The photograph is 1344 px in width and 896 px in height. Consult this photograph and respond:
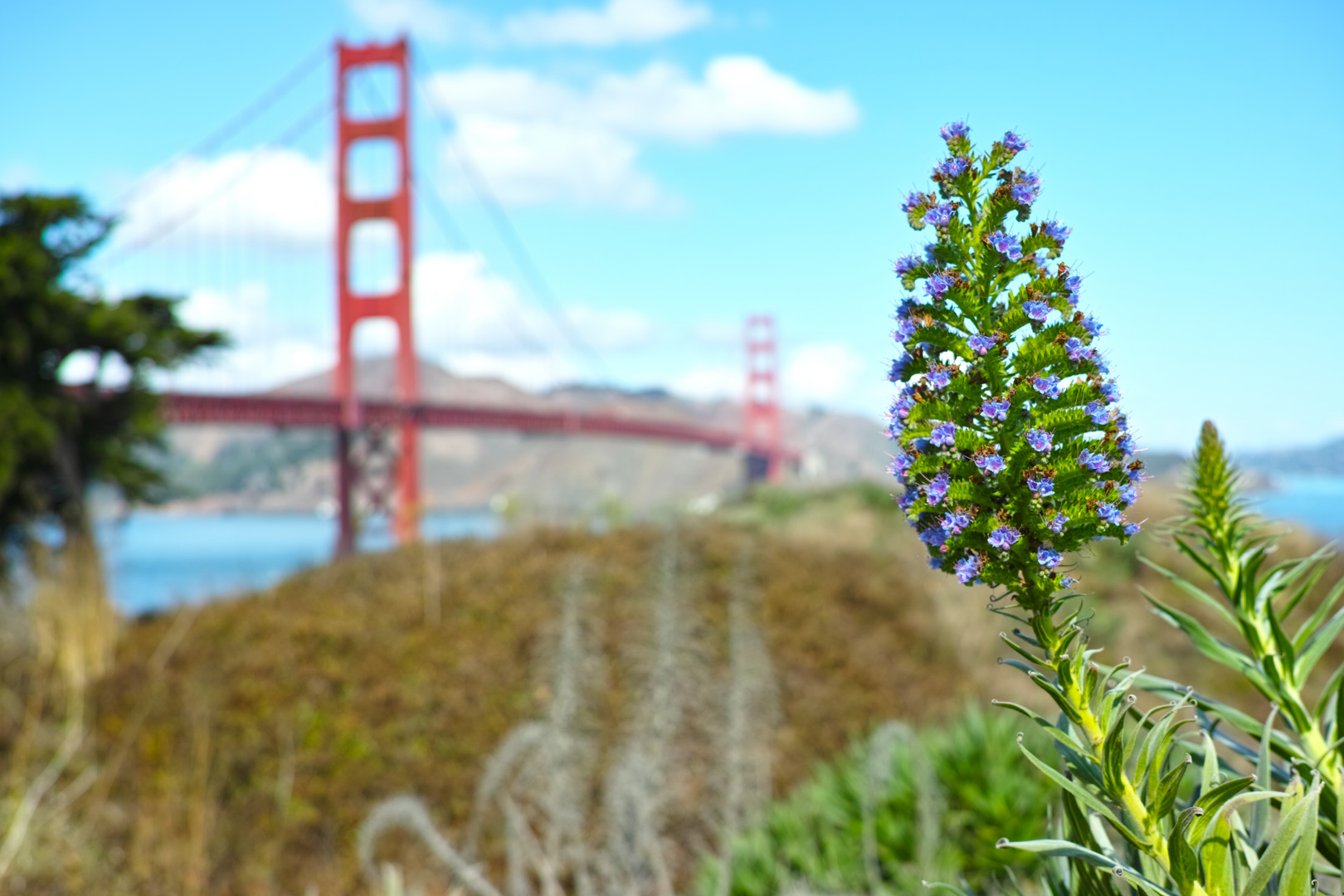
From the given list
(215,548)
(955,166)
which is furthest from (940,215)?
(215,548)

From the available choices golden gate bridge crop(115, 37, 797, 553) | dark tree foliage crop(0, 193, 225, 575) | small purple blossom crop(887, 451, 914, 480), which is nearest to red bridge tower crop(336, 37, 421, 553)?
golden gate bridge crop(115, 37, 797, 553)

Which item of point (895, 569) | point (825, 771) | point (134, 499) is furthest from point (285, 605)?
point (825, 771)

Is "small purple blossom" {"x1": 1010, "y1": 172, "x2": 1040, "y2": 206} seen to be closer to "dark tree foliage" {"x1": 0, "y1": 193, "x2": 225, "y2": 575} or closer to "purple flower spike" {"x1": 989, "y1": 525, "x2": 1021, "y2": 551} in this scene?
"purple flower spike" {"x1": 989, "y1": 525, "x2": 1021, "y2": 551}

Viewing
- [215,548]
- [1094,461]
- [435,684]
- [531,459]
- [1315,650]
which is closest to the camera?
[1094,461]

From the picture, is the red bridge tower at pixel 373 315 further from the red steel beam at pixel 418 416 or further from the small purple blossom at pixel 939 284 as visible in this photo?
the small purple blossom at pixel 939 284

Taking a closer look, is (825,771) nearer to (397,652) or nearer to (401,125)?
(397,652)

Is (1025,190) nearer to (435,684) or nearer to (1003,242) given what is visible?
(1003,242)
